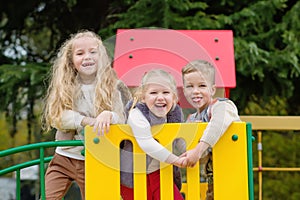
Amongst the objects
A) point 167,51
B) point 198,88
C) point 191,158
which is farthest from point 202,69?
point 167,51

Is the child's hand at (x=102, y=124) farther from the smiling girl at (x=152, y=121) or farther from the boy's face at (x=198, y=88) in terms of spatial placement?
the boy's face at (x=198, y=88)

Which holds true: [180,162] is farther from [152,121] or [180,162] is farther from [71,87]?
[71,87]

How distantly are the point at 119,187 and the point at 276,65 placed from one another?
10.00 feet

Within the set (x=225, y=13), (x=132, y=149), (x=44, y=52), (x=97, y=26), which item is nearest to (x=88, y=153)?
(x=132, y=149)

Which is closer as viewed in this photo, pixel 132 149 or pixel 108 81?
pixel 132 149

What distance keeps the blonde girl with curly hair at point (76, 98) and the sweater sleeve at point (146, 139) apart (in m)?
0.38

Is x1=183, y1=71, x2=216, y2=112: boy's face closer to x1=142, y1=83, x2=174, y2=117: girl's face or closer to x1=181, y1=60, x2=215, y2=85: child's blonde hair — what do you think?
x1=181, y1=60, x2=215, y2=85: child's blonde hair

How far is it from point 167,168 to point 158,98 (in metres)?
0.34

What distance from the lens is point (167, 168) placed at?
3.15m

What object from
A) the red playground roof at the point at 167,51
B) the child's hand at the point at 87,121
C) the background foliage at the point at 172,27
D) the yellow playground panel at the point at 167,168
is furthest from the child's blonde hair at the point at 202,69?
the background foliage at the point at 172,27

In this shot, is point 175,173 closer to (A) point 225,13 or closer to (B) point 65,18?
(A) point 225,13

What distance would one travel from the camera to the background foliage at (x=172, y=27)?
19.1 feet

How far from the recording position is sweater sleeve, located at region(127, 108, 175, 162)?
10.0 feet

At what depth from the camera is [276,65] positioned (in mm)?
5863
